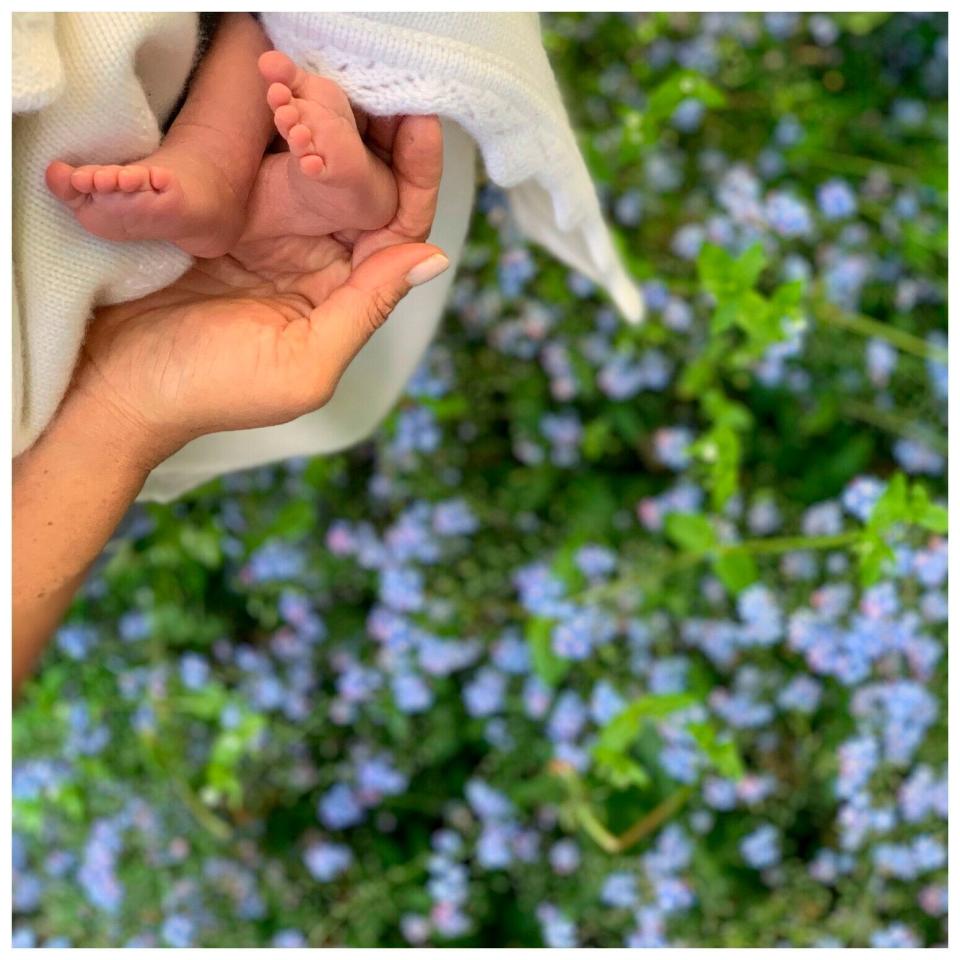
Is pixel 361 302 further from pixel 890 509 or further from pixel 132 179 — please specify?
pixel 890 509

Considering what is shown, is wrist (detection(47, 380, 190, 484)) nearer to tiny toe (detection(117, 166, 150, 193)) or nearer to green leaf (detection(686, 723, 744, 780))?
tiny toe (detection(117, 166, 150, 193))

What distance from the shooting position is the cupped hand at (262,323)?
1.92ft

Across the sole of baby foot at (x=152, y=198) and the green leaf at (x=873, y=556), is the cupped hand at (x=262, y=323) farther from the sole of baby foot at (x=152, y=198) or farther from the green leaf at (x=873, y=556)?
the green leaf at (x=873, y=556)

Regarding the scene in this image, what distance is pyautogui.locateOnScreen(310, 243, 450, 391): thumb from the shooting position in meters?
0.59

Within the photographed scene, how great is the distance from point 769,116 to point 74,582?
37.0 inches

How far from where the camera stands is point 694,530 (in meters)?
0.90

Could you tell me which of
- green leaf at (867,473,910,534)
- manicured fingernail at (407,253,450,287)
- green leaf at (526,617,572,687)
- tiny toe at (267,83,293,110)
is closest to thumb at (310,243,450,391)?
manicured fingernail at (407,253,450,287)

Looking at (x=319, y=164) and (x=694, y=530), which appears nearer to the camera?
(x=319, y=164)

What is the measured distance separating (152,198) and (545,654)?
0.64 meters

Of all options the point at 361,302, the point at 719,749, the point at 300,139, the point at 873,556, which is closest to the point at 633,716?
the point at 719,749

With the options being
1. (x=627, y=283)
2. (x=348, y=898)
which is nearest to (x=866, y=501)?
(x=627, y=283)

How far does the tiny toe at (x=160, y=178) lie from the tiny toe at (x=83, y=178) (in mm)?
31

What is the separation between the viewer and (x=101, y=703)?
111cm

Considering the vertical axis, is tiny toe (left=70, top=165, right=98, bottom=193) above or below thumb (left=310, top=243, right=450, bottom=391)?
above
